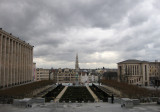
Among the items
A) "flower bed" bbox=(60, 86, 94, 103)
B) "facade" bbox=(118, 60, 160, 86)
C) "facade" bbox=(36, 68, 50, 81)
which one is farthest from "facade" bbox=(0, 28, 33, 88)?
"facade" bbox=(36, 68, 50, 81)

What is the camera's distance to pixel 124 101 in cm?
2306

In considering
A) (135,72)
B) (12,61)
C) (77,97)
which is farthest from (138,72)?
(12,61)

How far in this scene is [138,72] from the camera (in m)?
116

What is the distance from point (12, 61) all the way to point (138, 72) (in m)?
83.8

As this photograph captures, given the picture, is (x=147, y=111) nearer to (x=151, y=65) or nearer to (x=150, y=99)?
(x=150, y=99)

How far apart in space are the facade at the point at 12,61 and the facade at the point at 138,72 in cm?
6109

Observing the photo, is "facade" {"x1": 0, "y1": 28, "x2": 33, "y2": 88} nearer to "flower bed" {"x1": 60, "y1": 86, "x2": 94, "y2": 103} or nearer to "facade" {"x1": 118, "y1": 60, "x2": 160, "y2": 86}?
"flower bed" {"x1": 60, "y1": 86, "x2": 94, "y2": 103}

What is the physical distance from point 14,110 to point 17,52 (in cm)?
4971

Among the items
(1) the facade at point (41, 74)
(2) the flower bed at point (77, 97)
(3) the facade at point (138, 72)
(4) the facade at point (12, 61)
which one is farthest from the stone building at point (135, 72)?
(1) the facade at point (41, 74)

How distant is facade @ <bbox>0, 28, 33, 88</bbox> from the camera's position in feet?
173

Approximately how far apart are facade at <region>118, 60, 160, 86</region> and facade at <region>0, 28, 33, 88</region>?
200 ft

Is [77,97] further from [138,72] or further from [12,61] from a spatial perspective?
[138,72]

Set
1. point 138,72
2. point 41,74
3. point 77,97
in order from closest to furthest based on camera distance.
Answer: point 77,97
point 138,72
point 41,74

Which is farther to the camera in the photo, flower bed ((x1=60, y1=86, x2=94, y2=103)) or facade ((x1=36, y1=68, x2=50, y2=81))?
facade ((x1=36, y1=68, x2=50, y2=81))
